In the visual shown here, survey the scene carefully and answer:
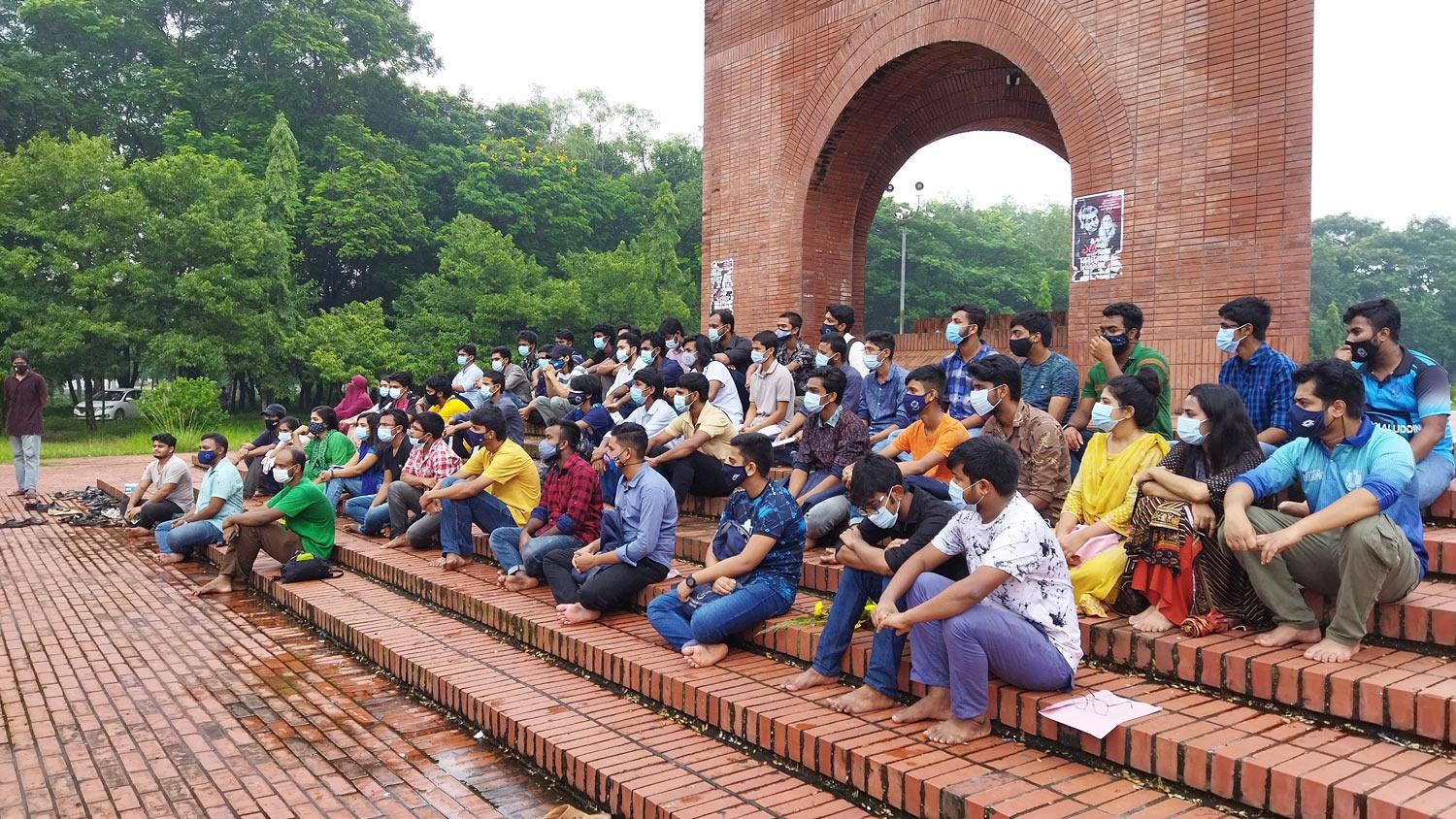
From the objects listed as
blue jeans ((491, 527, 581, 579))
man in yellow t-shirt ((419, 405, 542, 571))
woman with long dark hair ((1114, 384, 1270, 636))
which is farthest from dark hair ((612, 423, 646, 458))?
woman with long dark hair ((1114, 384, 1270, 636))

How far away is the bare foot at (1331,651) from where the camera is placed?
3531mm

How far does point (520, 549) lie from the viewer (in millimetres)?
6727


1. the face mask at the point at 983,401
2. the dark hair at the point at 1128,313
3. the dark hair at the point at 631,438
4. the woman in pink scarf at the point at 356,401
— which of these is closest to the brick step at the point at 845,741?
the dark hair at the point at 631,438

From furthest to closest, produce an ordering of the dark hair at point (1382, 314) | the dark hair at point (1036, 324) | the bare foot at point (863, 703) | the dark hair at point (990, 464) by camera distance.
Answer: the dark hair at point (1036, 324)
the dark hair at point (1382, 314)
the bare foot at point (863, 703)
the dark hair at point (990, 464)

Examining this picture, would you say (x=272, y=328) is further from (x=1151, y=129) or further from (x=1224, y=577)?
(x=1224, y=577)

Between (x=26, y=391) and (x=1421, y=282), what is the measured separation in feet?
194

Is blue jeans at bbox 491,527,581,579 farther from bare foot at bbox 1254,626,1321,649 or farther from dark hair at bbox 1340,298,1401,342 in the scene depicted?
dark hair at bbox 1340,298,1401,342

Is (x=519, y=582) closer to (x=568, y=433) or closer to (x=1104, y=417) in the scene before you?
(x=568, y=433)

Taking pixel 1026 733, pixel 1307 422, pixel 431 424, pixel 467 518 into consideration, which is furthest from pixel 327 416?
pixel 1307 422

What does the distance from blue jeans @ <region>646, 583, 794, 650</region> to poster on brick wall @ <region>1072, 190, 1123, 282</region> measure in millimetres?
6024

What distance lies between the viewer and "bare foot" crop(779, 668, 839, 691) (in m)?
4.32

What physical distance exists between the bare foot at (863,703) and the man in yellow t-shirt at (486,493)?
12.0 ft

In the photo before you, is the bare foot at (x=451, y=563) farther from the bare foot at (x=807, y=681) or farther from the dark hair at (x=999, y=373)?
the dark hair at (x=999, y=373)

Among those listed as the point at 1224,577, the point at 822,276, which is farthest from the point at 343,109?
the point at 1224,577
